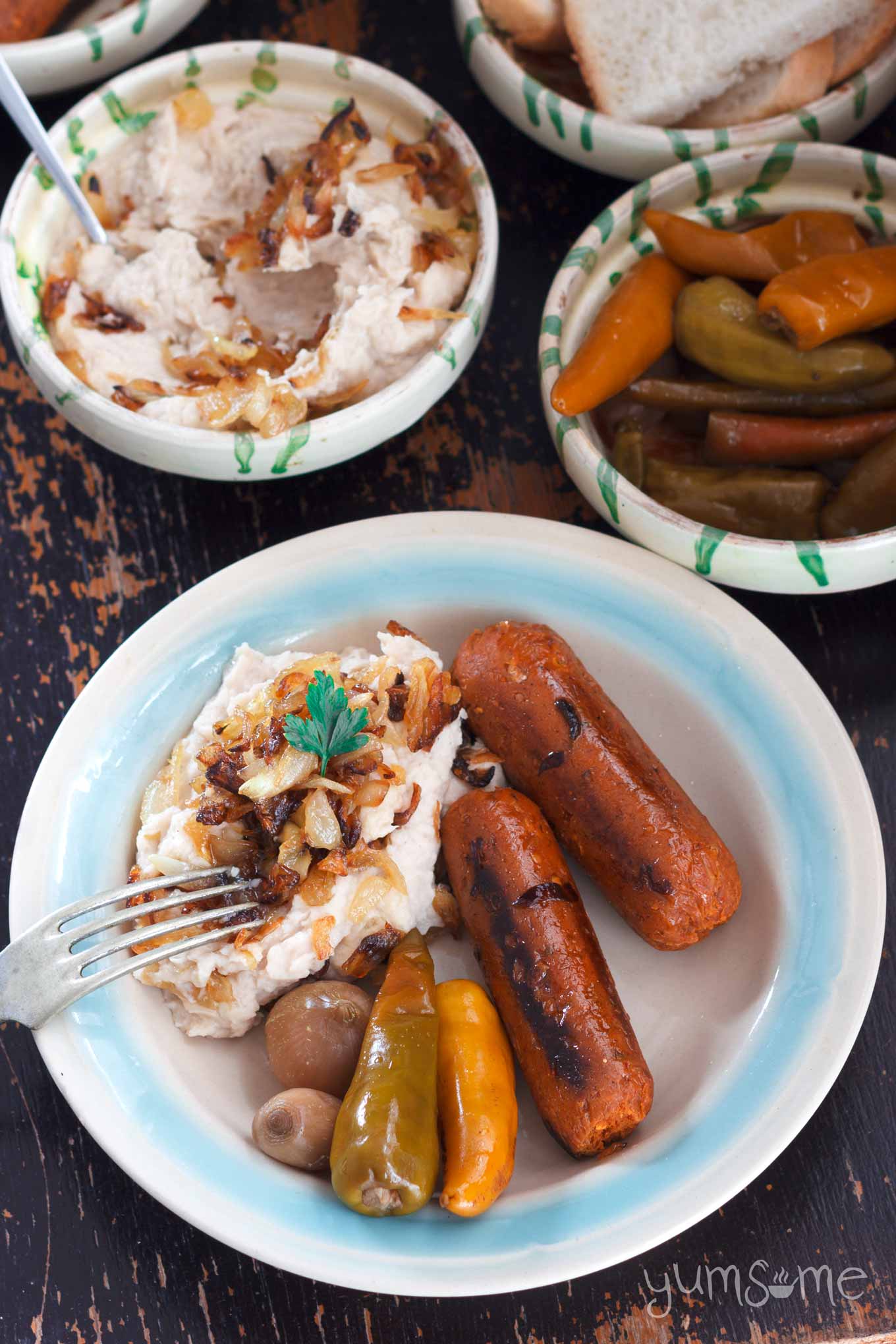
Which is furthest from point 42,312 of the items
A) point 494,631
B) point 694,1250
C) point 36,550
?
point 694,1250

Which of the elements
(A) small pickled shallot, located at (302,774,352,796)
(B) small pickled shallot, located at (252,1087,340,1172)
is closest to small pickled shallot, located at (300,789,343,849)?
(A) small pickled shallot, located at (302,774,352,796)

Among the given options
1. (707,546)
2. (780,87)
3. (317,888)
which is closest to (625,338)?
(707,546)

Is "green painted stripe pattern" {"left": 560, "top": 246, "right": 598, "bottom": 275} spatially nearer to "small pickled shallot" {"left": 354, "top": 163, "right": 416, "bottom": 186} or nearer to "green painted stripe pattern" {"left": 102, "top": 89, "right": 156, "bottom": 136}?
"small pickled shallot" {"left": 354, "top": 163, "right": 416, "bottom": 186}

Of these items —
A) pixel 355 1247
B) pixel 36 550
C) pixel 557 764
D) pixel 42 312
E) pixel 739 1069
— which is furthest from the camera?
pixel 36 550

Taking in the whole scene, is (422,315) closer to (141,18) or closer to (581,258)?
(581,258)

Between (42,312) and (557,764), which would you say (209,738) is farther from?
(42,312)

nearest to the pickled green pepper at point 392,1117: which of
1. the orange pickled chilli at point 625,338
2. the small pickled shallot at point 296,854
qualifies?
the small pickled shallot at point 296,854
